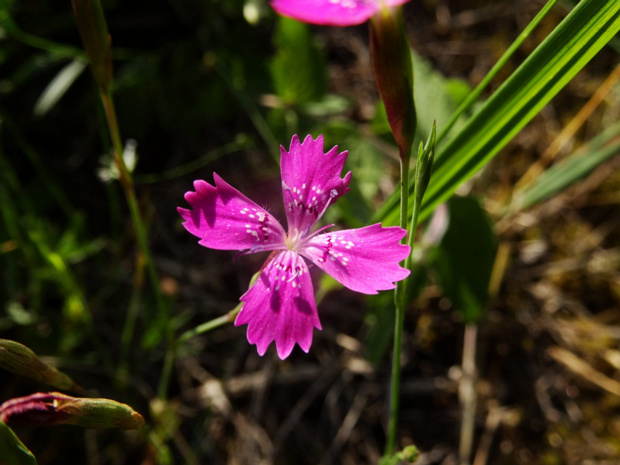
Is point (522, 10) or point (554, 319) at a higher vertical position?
point (522, 10)

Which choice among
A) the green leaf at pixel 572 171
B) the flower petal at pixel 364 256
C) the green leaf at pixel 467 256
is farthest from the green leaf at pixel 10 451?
the green leaf at pixel 572 171

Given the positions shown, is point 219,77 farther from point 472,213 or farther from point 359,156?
point 472,213

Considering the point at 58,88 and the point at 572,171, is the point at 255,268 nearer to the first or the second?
the point at 58,88

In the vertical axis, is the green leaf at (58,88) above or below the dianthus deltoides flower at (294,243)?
above

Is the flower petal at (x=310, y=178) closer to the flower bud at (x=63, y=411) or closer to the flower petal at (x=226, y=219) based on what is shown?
the flower petal at (x=226, y=219)

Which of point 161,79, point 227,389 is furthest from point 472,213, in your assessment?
point 161,79

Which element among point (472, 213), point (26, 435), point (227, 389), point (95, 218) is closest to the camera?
point (472, 213)

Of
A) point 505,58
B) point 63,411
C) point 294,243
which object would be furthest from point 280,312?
point 505,58
